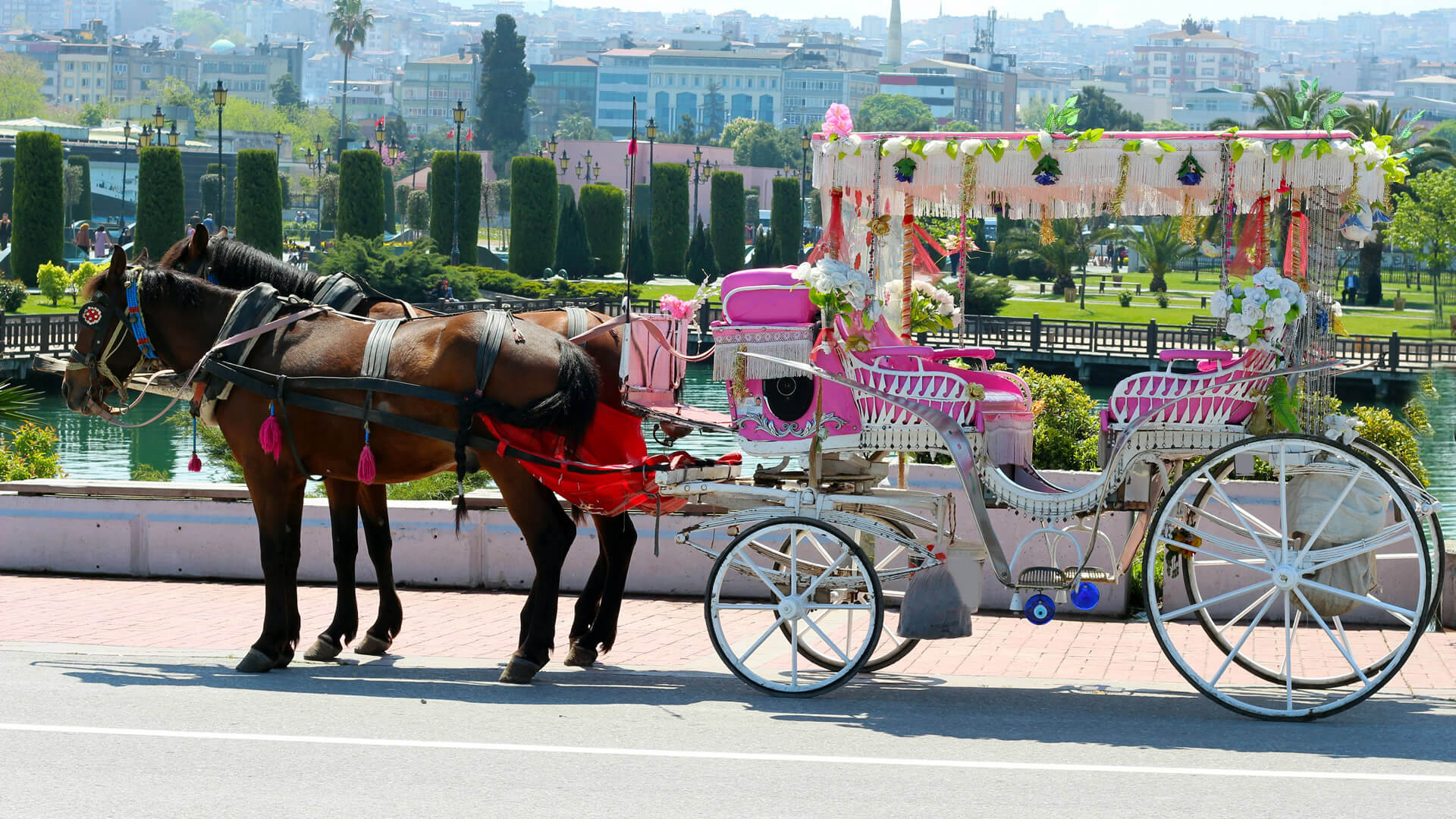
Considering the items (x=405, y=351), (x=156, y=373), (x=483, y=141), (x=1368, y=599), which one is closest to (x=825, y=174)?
(x=405, y=351)

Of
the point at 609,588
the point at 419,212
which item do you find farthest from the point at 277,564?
the point at 419,212

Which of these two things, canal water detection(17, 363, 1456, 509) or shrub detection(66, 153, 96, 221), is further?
shrub detection(66, 153, 96, 221)

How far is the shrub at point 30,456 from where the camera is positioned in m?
15.7

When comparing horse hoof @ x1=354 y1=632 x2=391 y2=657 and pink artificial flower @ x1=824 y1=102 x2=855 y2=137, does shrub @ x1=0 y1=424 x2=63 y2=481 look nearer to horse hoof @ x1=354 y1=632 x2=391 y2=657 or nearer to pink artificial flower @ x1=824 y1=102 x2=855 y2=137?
horse hoof @ x1=354 y1=632 x2=391 y2=657

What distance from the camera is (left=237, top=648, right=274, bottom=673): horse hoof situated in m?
8.91

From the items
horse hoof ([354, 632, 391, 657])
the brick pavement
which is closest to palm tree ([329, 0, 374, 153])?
the brick pavement

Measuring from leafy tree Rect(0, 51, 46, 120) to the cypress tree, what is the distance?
384 ft

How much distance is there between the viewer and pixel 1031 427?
9008 millimetres

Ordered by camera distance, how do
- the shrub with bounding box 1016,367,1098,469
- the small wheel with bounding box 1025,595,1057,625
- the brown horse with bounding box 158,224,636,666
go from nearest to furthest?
the small wheel with bounding box 1025,595,1057,625 → the brown horse with bounding box 158,224,636,666 → the shrub with bounding box 1016,367,1098,469

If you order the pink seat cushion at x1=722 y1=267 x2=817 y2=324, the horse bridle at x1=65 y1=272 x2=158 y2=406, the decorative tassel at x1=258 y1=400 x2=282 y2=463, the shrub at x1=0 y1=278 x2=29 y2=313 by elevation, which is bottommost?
the shrub at x1=0 y1=278 x2=29 y2=313

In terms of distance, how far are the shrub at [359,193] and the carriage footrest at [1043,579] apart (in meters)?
52.3

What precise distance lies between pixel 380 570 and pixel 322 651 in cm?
59

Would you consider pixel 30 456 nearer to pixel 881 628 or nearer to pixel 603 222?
pixel 881 628

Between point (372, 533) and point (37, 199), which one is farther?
point (37, 199)
